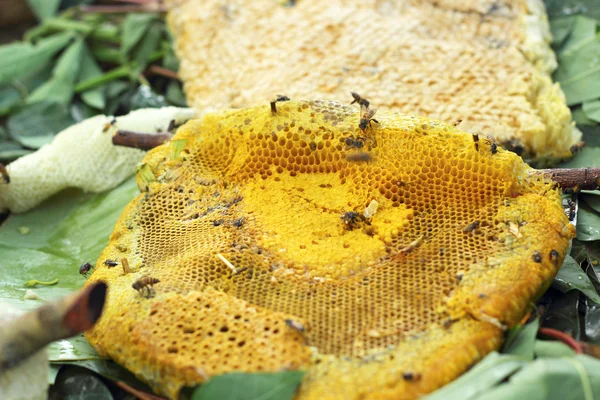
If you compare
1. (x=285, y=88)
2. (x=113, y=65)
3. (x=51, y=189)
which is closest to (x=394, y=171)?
(x=285, y=88)

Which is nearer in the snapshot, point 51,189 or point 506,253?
point 506,253

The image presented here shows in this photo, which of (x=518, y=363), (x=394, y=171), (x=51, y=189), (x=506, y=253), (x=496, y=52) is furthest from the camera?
(x=496, y=52)

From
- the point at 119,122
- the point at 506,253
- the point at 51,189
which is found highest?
the point at 506,253

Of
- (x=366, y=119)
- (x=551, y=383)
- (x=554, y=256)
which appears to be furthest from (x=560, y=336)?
(x=366, y=119)

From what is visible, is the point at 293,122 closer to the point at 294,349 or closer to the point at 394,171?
the point at 394,171

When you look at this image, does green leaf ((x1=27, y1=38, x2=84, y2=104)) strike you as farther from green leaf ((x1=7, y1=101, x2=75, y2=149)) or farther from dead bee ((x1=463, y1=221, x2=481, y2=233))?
dead bee ((x1=463, y1=221, x2=481, y2=233))

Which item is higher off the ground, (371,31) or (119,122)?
(371,31)

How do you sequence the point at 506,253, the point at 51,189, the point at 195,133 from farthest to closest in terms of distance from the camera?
the point at 51,189 → the point at 195,133 → the point at 506,253

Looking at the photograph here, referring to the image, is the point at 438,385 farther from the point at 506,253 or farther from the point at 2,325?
the point at 2,325
